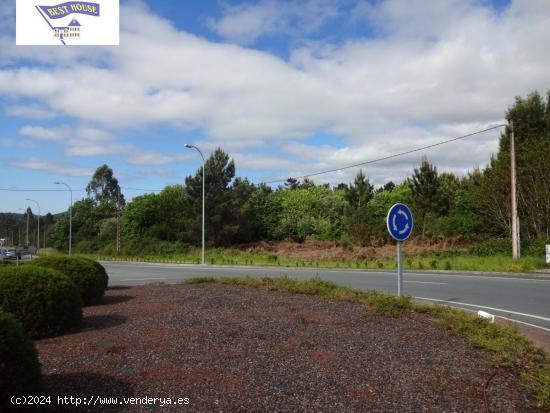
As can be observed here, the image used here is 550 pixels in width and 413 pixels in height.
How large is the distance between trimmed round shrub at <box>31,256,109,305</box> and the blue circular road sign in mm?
5579

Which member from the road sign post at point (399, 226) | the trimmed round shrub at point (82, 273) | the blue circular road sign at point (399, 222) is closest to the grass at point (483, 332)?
the road sign post at point (399, 226)

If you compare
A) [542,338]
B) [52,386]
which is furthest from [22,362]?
[542,338]

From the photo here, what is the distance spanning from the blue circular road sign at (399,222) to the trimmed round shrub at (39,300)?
5.29 m

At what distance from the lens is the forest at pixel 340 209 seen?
30.2 m

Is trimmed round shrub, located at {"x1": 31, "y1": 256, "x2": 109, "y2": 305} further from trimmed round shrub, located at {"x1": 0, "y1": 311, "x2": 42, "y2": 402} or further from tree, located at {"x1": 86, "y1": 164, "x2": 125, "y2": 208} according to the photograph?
tree, located at {"x1": 86, "y1": 164, "x2": 125, "y2": 208}

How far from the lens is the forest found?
30.2m

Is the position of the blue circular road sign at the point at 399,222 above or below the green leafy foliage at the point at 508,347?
above

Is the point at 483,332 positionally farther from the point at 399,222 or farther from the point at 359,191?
the point at 359,191

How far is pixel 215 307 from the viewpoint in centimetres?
859

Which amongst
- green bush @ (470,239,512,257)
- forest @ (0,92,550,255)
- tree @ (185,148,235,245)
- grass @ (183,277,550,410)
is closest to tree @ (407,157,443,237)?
forest @ (0,92,550,255)

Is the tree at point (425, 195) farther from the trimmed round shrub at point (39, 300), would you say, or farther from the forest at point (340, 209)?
the trimmed round shrub at point (39, 300)

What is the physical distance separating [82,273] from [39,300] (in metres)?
2.96

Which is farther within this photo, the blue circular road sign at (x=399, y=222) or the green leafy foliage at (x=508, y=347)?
the blue circular road sign at (x=399, y=222)

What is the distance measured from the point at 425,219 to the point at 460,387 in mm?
34687
